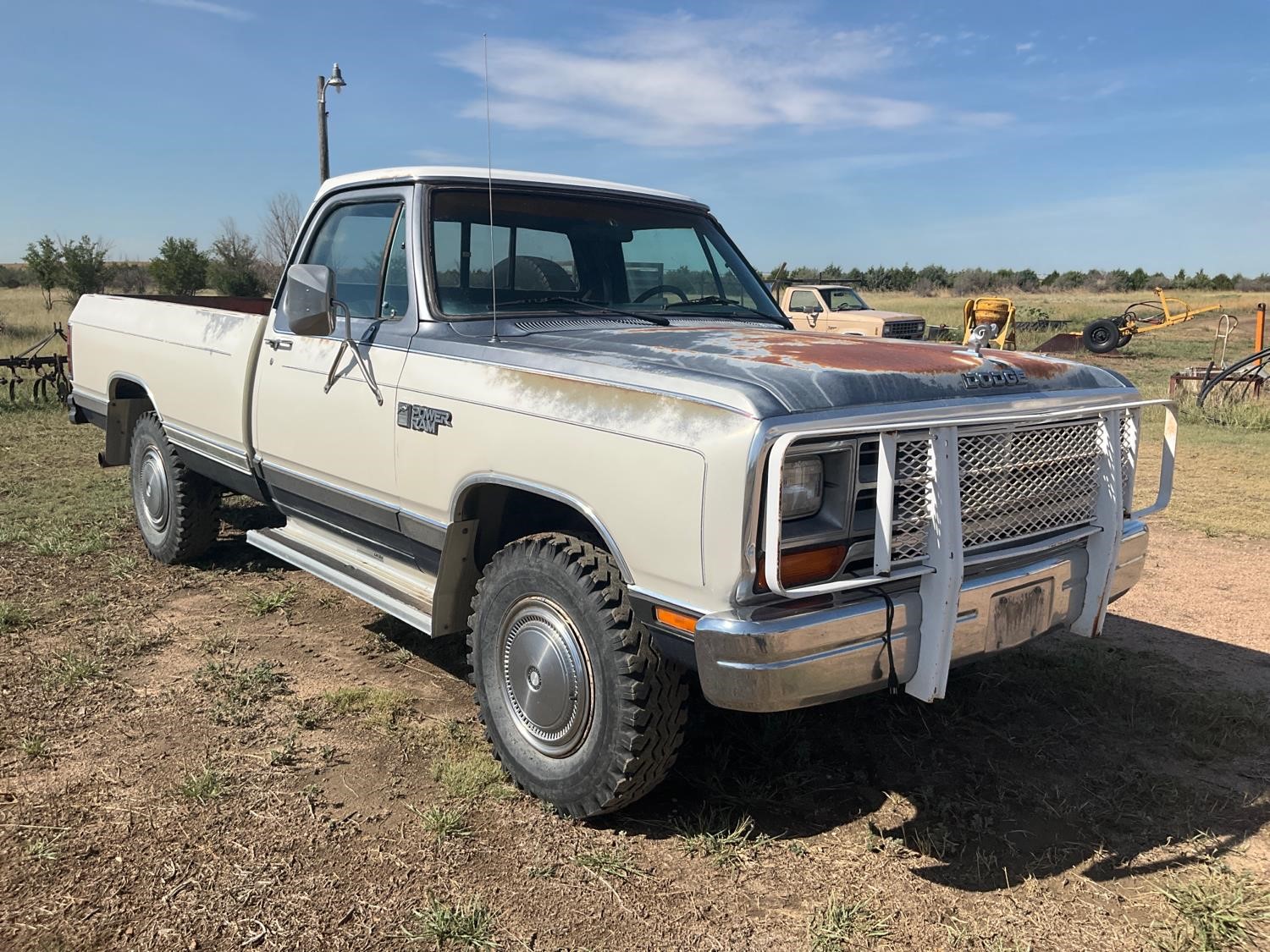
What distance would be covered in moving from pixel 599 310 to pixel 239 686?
2228 millimetres

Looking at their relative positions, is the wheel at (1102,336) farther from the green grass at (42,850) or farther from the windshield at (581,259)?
the green grass at (42,850)

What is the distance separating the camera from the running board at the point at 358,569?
3.73 m

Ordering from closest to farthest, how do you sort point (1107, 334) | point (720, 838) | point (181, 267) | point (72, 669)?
point (720, 838)
point (72, 669)
point (1107, 334)
point (181, 267)

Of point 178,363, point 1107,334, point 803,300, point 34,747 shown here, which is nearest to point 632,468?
point 34,747

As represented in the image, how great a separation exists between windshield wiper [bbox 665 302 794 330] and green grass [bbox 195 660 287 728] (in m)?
2.41

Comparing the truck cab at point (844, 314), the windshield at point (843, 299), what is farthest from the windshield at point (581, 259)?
the windshield at point (843, 299)

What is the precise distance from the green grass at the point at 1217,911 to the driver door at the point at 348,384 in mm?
2885

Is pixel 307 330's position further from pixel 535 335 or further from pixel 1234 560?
pixel 1234 560

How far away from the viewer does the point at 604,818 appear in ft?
10.4

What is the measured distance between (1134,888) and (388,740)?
101 inches

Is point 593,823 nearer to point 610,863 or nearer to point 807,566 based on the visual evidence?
point 610,863

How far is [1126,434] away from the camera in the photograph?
3424 millimetres

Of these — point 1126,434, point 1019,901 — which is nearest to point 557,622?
point 1019,901

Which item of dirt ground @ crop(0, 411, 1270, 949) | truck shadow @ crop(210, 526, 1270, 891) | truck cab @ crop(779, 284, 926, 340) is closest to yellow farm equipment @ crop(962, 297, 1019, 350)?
truck cab @ crop(779, 284, 926, 340)
